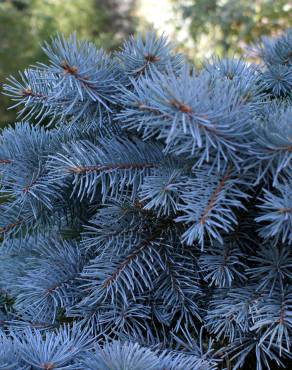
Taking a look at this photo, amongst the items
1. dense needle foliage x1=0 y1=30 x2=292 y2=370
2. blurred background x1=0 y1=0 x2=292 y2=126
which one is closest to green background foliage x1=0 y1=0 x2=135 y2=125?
blurred background x1=0 y1=0 x2=292 y2=126

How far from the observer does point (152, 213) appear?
2.57ft

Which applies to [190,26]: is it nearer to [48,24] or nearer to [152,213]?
[48,24]

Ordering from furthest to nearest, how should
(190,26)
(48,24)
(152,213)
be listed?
1. (190,26)
2. (48,24)
3. (152,213)

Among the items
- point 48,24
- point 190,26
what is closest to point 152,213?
point 48,24

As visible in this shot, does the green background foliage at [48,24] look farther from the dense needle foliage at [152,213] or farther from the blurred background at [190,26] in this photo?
the dense needle foliage at [152,213]

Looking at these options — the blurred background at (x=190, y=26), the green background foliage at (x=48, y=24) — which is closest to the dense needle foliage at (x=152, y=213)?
the blurred background at (x=190, y=26)

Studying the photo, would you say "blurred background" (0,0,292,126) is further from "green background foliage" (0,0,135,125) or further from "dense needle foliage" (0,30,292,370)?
"dense needle foliage" (0,30,292,370)

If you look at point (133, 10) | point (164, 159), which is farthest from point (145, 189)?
point (133, 10)

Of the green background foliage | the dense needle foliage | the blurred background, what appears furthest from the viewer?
the green background foliage

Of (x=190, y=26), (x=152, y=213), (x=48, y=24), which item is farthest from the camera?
(x=190, y=26)

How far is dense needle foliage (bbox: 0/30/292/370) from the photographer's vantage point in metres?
0.64

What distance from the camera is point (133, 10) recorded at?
28.0 ft

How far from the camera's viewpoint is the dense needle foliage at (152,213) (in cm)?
64

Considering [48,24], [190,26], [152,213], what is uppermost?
[190,26]
